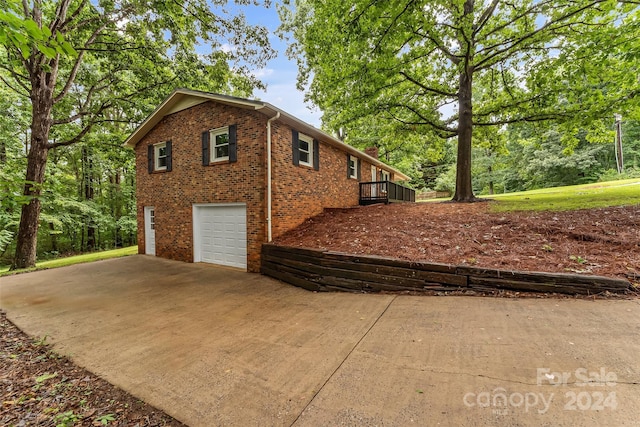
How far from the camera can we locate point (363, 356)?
9.14 feet

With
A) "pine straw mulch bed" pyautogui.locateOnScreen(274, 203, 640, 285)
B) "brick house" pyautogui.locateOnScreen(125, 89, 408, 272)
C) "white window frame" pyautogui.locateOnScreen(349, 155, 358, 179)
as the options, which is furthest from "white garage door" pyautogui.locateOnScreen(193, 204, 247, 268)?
"white window frame" pyautogui.locateOnScreen(349, 155, 358, 179)

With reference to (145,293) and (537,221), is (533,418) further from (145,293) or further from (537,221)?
(145,293)

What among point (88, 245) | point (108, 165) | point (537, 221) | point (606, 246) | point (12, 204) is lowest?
point (88, 245)

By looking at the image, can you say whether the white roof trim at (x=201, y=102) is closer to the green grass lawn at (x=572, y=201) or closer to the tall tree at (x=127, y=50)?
the tall tree at (x=127, y=50)

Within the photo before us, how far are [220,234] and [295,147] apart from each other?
3797mm

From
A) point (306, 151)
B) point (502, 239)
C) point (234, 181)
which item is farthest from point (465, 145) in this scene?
point (234, 181)

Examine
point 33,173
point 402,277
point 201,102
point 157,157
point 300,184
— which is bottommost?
point 402,277

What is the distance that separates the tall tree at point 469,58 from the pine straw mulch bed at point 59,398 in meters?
7.93

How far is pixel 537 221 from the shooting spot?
19.8 feet

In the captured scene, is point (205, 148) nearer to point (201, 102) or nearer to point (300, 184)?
point (201, 102)

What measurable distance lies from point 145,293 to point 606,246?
921cm

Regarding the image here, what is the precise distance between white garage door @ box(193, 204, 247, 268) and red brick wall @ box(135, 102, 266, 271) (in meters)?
0.28

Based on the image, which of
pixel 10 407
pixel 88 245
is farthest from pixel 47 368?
pixel 88 245

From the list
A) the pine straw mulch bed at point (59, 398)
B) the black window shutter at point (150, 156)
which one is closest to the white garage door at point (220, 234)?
the black window shutter at point (150, 156)
